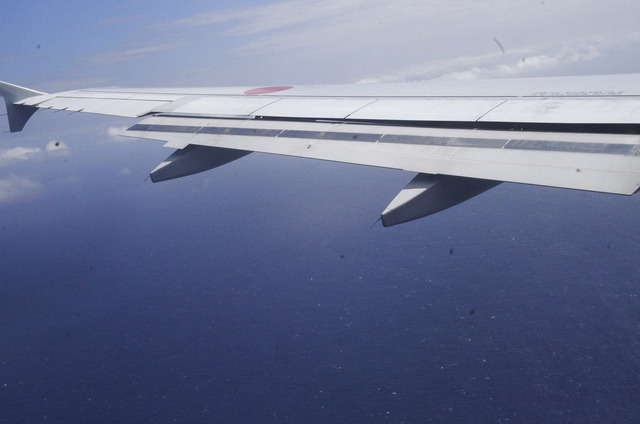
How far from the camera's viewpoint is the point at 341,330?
3686 inches

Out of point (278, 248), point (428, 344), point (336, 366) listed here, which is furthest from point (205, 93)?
point (278, 248)

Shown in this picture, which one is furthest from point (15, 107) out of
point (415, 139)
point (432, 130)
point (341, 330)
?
point (341, 330)

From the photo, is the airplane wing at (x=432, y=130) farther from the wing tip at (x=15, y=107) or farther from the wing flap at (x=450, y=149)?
the wing tip at (x=15, y=107)

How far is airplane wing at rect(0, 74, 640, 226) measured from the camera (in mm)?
6809

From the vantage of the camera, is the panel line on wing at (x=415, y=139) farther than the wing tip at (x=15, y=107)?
No

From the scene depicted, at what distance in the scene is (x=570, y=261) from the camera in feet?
388

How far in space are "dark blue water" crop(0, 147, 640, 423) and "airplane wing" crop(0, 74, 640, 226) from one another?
68.8 meters

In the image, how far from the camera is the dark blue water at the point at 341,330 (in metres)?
74.8

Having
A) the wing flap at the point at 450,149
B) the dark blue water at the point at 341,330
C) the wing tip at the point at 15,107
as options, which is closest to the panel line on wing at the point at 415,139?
the wing flap at the point at 450,149

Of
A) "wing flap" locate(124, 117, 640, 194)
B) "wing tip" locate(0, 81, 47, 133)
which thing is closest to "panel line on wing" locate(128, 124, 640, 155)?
"wing flap" locate(124, 117, 640, 194)

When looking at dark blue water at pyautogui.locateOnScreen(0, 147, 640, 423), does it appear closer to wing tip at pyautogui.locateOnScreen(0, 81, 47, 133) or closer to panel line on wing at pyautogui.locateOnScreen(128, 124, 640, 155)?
wing tip at pyautogui.locateOnScreen(0, 81, 47, 133)

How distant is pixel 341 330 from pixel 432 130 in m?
89.4

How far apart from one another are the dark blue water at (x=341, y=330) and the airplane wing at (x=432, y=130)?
6877 cm

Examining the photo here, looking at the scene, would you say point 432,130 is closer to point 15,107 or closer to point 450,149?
point 450,149
